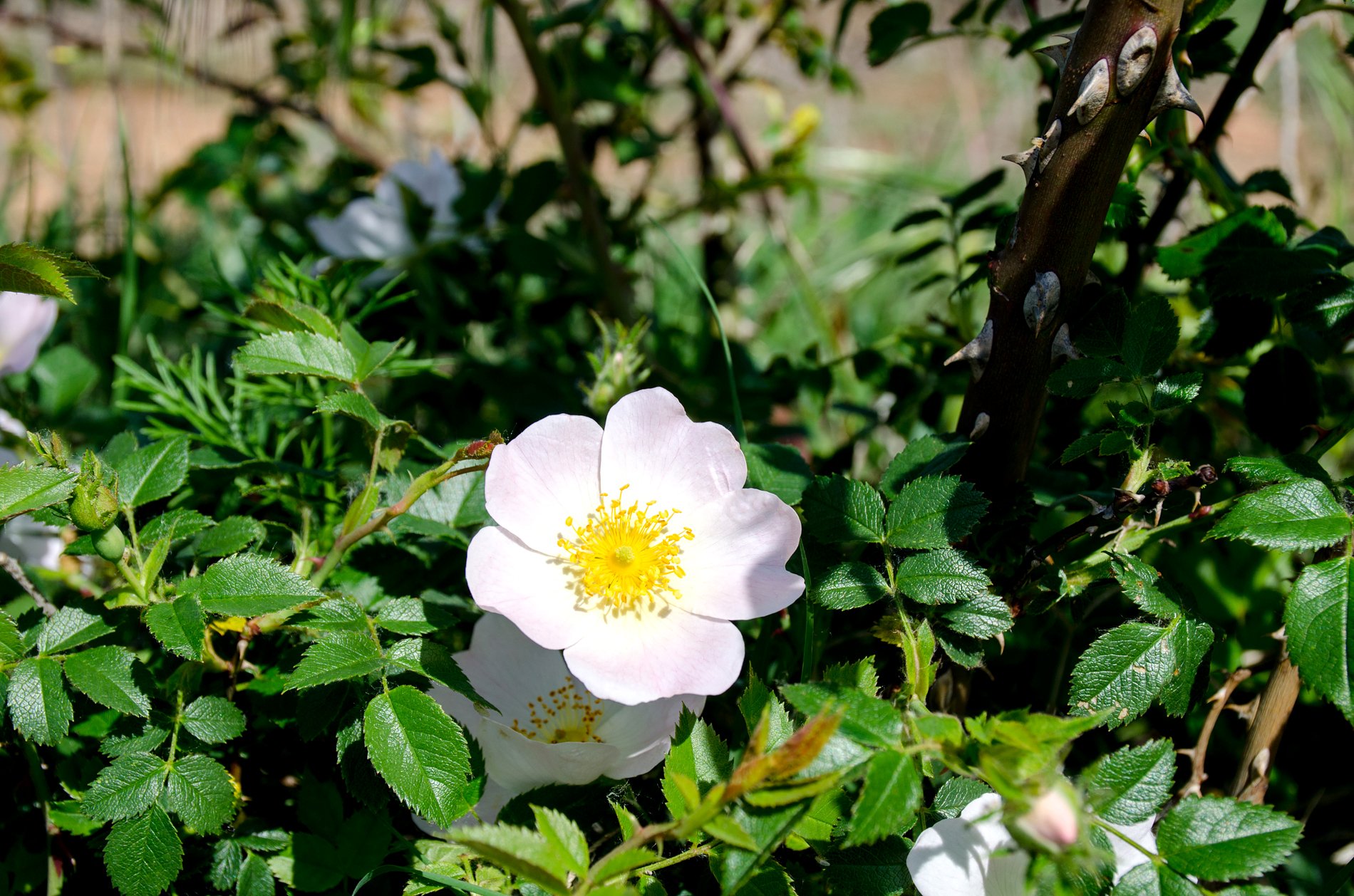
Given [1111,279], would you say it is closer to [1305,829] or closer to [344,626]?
[1305,829]

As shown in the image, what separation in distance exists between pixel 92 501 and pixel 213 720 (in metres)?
0.20

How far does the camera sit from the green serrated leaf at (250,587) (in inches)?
29.5

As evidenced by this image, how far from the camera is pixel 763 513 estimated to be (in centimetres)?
83

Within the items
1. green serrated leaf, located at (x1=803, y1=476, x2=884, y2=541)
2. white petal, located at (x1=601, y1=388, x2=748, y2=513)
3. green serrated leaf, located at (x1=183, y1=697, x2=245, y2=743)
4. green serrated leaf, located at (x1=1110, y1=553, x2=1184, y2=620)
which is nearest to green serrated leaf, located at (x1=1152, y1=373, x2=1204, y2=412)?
green serrated leaf, located at (x1=1110, y1=553, x2=1184, y2=620)

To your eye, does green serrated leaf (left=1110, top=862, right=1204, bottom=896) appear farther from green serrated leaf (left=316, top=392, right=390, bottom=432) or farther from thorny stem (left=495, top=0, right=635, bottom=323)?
thorny stem (left=495, top=0, right=635, bottom=323)

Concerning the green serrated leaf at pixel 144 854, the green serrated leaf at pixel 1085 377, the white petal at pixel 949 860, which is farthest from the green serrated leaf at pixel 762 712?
the green serrated leaf at pixel 144 854

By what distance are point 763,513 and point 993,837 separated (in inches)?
12.2

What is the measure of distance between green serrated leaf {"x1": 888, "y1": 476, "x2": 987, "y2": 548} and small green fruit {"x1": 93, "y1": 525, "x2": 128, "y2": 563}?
2.01 feet

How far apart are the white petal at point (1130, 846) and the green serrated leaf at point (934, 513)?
0.24 m

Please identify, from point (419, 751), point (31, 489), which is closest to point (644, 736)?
point (419, 751)

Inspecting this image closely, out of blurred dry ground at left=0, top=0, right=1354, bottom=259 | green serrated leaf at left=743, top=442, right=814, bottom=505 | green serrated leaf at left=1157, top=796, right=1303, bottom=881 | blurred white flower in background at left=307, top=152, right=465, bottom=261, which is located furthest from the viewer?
blurred dry ground at left=0, top=0, right=1354, bottom=259

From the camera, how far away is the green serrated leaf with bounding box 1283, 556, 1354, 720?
0.68 metres

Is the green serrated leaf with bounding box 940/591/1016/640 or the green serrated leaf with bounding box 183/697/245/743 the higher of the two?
the green serrated leaf with bounding box 940/591/1016/640

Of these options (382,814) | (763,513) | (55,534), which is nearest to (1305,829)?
(763,513)
